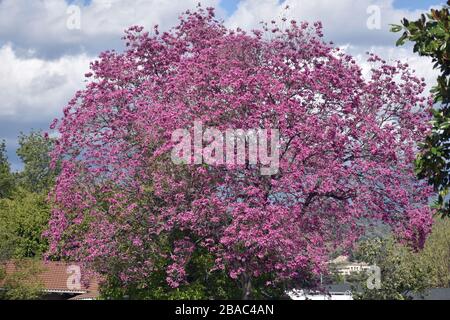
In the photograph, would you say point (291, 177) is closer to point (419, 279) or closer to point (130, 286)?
point (130, 286)

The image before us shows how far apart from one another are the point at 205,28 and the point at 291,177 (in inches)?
372

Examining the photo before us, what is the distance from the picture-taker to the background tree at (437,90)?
1436 cm

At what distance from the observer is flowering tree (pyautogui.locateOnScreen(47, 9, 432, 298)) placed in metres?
24.2

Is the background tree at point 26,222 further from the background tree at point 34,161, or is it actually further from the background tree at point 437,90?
the background tree at point 437,90
